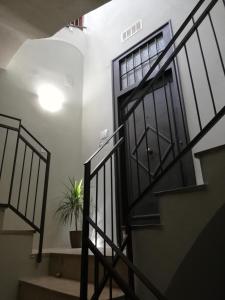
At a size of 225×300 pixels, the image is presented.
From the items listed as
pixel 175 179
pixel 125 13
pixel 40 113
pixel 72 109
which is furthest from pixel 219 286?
pixel 125 13

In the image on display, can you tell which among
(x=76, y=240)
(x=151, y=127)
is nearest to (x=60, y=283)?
(x=76, y=240)

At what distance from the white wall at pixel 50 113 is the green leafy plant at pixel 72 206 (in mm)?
108

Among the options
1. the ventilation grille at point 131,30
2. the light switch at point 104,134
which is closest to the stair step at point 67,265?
the light switch at point 104,134

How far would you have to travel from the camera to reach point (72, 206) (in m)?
3.86

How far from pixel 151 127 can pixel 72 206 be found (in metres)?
1.77

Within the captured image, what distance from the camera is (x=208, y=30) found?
11.2ft

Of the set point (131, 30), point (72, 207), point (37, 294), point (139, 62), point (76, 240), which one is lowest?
point (37, 294)

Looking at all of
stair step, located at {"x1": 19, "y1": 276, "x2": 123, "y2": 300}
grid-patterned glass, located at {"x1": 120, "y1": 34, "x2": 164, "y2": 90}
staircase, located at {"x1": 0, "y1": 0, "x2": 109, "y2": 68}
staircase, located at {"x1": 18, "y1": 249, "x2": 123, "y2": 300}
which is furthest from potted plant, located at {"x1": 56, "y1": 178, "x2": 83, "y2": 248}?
staircase, located at {"x1": 0, "y1": 0, "x2": 109, "y2": 68}

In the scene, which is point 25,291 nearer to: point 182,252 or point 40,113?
point 182,252

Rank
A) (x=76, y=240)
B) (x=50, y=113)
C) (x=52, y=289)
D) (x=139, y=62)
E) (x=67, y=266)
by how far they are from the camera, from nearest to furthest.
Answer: (x=52, y=289)
(x=67, y=266)
(x=76, y=240)
(x=139, y=62)
(x=50, y=113)

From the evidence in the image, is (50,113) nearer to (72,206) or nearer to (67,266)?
(72,206)

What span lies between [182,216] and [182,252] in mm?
236

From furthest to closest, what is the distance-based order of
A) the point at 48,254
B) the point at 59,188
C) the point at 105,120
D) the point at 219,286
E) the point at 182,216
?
the point at 105,120, the point at 59,188, the point at 48,254, the point at 182,216, the point at 219,286

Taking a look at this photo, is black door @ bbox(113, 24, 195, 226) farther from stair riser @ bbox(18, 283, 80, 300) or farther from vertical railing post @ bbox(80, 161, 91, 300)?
stair riser @ bbox(18, 283, 80, 300)
